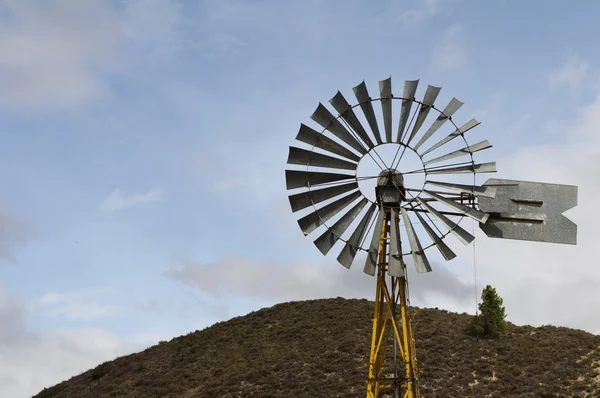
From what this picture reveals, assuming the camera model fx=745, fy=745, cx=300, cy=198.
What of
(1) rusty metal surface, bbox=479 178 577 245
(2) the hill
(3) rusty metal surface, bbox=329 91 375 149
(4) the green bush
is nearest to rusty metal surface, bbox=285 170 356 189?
(3) rusty metal surface, bbox=329 91 375 149

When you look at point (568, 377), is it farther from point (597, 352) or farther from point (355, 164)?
point (355, 164)

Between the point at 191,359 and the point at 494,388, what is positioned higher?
the point at 191,359

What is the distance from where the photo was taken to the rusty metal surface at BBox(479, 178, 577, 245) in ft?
61.8

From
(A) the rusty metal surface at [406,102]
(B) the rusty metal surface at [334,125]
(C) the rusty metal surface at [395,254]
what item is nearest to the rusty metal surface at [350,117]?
(B) the rusty metal surface at [334,125]

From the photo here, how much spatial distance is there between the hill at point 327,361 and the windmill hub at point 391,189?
20371mm

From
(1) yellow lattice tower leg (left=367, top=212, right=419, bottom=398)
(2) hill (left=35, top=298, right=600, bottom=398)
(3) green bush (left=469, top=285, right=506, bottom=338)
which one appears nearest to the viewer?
(1) yellow lattice tower leg (left=367, top=212, right=419, bottom=398)

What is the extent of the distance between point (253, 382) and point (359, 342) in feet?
22.7

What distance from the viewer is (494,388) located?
3600cm

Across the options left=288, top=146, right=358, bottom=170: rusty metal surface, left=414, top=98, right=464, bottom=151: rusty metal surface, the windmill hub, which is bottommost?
the windmill hub

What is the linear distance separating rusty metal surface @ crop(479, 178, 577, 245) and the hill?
18120mm

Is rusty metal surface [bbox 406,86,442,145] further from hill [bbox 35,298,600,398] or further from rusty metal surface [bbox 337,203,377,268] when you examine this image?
hill [bbox 35,298,600,398]

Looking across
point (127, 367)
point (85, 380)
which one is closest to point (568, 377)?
point (127, 367)

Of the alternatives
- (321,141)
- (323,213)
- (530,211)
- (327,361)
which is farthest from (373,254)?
(327,361)

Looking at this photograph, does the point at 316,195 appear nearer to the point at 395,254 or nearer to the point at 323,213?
the point at 323,213
